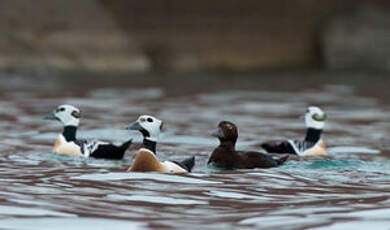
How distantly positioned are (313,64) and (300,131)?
46.8ft

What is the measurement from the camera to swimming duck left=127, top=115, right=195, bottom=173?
1167cm

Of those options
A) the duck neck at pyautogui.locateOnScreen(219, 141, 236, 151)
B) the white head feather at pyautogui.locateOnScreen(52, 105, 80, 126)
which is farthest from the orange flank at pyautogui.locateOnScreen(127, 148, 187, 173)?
the white head feather at pyautogui.locateOnScreen(52, 105, 80, 126)

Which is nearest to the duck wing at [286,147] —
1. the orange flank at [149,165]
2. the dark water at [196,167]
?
the dark water at [196,167]

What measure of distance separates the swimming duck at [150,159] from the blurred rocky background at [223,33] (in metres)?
16.8

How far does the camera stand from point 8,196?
31.7 ft

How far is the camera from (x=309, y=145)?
1487 cm

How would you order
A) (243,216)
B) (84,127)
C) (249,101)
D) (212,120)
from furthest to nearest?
(249,101) → (212,120) → (84,127) → (243,216)

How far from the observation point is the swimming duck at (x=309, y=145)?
14.6 metres

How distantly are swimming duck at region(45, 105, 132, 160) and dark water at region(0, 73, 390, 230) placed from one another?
284 millimetres

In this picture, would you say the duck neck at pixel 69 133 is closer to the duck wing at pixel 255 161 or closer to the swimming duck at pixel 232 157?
the swimming duck at pixel 232 157

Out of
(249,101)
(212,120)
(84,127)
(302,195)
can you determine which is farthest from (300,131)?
(302,195)

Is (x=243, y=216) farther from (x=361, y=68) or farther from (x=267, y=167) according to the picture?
(x=361, y=68)

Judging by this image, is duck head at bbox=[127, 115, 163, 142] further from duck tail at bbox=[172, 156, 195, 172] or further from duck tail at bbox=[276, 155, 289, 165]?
duck tail at bbox=[276, 155, 289, 165]

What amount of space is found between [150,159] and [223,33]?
2010cm
